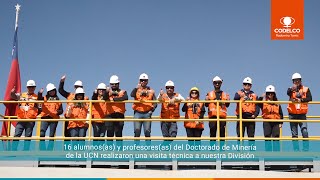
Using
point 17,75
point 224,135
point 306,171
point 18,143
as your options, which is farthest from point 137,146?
point 17,75

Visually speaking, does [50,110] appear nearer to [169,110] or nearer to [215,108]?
[169,110]

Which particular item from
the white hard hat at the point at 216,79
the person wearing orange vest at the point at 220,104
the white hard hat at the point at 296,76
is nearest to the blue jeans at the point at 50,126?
the person wearing orange vest at the point at 220,104

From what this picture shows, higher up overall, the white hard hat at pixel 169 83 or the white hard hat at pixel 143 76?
the white hard hat at pixel 143 76

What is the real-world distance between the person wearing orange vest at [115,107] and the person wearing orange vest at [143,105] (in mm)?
258

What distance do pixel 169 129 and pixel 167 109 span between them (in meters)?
0.45

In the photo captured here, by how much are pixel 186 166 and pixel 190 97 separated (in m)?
1.48

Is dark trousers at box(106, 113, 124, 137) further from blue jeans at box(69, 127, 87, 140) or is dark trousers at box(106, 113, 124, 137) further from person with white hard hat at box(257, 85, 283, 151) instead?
person with white hard hat at box(257, 85, 283, 151)

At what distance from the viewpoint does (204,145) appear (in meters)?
10.4

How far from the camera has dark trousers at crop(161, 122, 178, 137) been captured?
34.3ft

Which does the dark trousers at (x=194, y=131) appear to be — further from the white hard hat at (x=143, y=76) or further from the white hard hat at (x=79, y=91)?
the white hard hat at (x=79, y=91)

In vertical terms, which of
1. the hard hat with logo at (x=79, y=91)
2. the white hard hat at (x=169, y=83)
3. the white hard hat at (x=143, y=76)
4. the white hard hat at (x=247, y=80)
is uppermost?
the white hard hat at (x=143, y=76)

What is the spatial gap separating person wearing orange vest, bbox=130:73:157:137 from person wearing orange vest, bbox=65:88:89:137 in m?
1.15

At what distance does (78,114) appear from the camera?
1103 centimetres

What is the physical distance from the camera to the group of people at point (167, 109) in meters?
10.5
